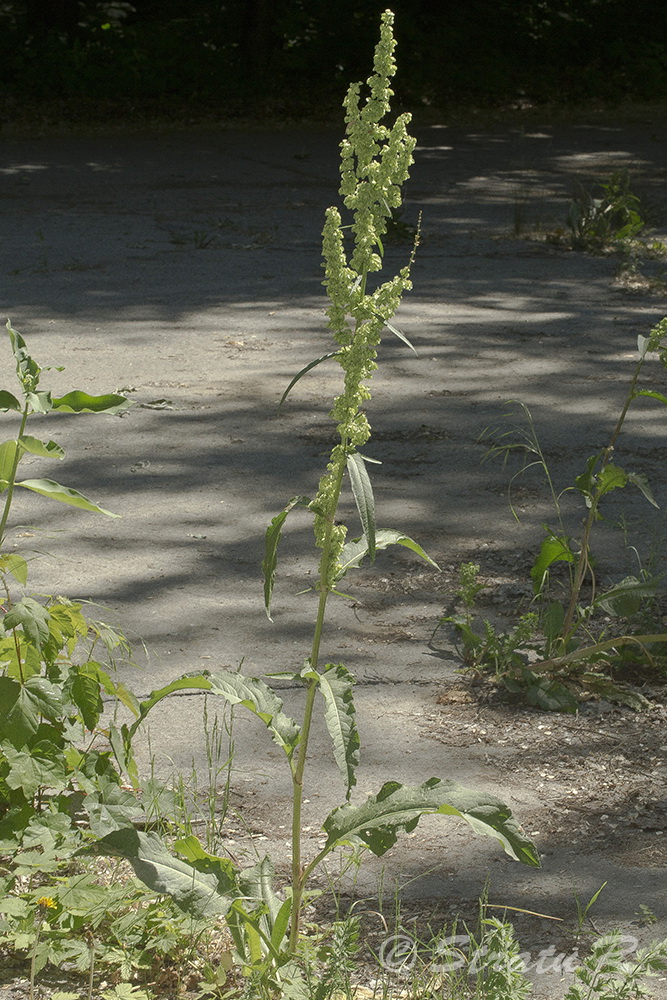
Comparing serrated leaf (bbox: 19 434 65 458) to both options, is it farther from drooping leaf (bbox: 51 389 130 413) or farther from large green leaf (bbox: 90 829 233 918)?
large green leaf (bbox: 90 829 233 918)

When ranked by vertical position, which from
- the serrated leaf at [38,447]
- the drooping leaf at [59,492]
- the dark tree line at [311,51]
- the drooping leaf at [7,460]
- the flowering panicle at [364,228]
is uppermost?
the dark tree line at [311,51]

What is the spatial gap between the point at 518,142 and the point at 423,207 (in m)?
4.77

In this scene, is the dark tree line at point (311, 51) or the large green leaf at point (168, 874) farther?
the dark tree line at point (311, 51)

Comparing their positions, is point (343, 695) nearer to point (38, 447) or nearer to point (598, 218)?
point (38, 447)

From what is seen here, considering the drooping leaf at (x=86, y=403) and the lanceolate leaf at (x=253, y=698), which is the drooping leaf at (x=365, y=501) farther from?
the drooping leaf at (x=86, y=403)

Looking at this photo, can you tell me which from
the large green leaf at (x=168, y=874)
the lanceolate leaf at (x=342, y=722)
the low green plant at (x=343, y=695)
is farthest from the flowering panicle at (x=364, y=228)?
the large green leaf at (x=168, y=874)

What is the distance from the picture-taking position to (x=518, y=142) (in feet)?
47.3

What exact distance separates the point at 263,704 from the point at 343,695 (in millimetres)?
176

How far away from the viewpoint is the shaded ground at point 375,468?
2.48 metres

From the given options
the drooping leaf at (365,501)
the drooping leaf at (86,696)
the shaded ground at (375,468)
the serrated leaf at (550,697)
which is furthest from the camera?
the serrated leaf at (550,697)

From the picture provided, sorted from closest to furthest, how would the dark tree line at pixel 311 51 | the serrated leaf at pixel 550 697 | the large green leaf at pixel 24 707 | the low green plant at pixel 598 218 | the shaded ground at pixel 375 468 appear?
the large green leaf at pixel 24 707
the shaded ground at pixel 375 468
the serrated leaf at pixel 550 697
the low green plant at pixel 598 218
the dark tree line at pixel 311 51

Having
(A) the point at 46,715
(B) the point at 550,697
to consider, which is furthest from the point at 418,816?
(B) the point at 550,697

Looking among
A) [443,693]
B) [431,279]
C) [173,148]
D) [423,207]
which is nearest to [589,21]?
[173,148]

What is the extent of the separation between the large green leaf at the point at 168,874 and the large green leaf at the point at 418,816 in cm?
20
